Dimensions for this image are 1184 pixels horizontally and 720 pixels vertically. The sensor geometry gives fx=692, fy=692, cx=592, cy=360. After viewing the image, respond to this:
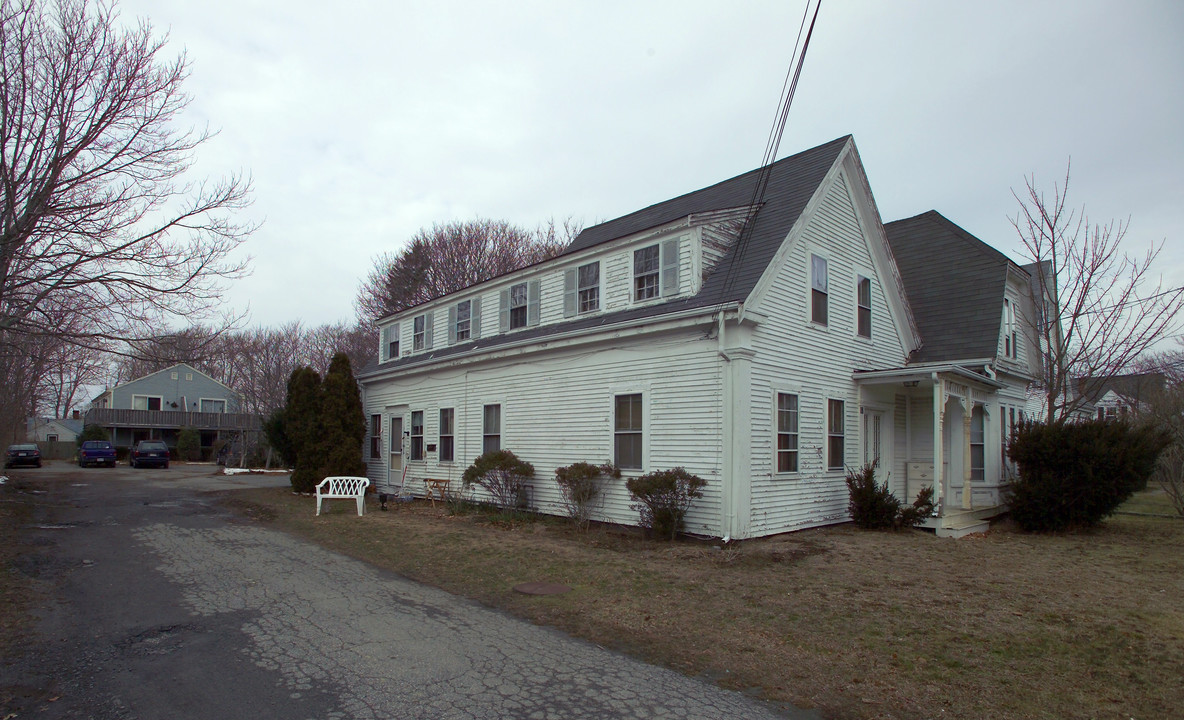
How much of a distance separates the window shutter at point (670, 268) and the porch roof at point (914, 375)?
4.39 m

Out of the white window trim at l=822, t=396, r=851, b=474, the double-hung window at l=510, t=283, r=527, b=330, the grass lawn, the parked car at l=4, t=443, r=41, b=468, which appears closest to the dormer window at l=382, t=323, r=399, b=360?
the double-hung window at l=510, t=283, r=527, b=330

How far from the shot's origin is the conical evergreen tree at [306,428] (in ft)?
63.9

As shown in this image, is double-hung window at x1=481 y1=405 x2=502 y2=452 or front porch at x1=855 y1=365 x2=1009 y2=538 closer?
front porch at x1=855 y1=365 x2=1009 y2=538

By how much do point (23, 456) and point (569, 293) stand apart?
37768 millimetres

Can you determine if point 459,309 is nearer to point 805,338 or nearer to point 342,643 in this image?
point 805,338

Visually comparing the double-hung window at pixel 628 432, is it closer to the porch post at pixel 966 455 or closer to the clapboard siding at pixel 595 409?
the clapboard siding at pixel 595 409

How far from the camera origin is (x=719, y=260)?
1234 centimetres

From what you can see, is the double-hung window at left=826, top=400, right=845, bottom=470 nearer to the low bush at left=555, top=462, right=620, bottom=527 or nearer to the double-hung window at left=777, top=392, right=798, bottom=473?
the double-hung window at left=777, top=392, right=798, bottom=473

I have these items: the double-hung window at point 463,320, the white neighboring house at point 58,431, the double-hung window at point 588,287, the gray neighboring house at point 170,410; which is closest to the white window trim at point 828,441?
the double-hung window at point 588,287

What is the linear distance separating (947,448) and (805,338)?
544cm

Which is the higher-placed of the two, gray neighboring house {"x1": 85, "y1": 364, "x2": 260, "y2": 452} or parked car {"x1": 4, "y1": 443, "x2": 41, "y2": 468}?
gray neighboring house {"x1": 85, "y1": 364, "x2": 260, "y2": 452}

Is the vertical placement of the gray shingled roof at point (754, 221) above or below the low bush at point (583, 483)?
above

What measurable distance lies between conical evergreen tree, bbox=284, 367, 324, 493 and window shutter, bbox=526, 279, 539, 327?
25.2 feet

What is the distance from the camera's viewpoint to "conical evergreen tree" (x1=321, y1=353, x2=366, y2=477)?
1914cm
